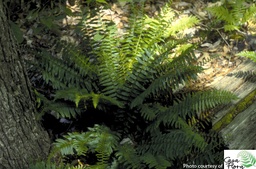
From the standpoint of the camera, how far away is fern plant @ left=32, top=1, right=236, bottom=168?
3.00 metres

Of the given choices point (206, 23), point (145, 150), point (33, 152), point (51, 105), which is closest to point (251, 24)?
point (206, 23)

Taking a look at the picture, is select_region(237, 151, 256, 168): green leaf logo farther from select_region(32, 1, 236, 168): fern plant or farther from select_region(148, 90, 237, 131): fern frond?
select_region(148, 90, 237, 131): fern frond

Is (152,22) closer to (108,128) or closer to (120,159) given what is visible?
(108,128)

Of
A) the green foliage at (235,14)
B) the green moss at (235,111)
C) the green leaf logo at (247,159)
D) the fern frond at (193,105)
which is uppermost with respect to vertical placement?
the green foliage at (235,14)

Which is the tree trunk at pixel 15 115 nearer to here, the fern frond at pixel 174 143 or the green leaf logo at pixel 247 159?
the fern frond at pixel 174 143

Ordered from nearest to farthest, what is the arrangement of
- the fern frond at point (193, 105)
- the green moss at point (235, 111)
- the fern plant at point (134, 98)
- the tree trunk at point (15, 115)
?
the tree trunk at point (15, 115) → the fern plant at point (134, 98) → the fern frond at point (193, 105) → the green moss at point (235, 111)

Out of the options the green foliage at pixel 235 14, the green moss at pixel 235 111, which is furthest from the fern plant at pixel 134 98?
the green foliage at pixel 235 14

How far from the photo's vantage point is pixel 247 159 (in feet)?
9.83

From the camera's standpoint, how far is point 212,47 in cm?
427

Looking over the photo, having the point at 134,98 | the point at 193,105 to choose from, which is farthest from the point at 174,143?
the point at 134,98

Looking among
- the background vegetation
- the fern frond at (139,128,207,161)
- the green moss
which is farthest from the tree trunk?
the green moss

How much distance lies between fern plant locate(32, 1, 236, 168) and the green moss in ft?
0.46

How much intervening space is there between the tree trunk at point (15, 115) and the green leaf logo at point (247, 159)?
164 centimetres

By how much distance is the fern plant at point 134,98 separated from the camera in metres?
3.00
